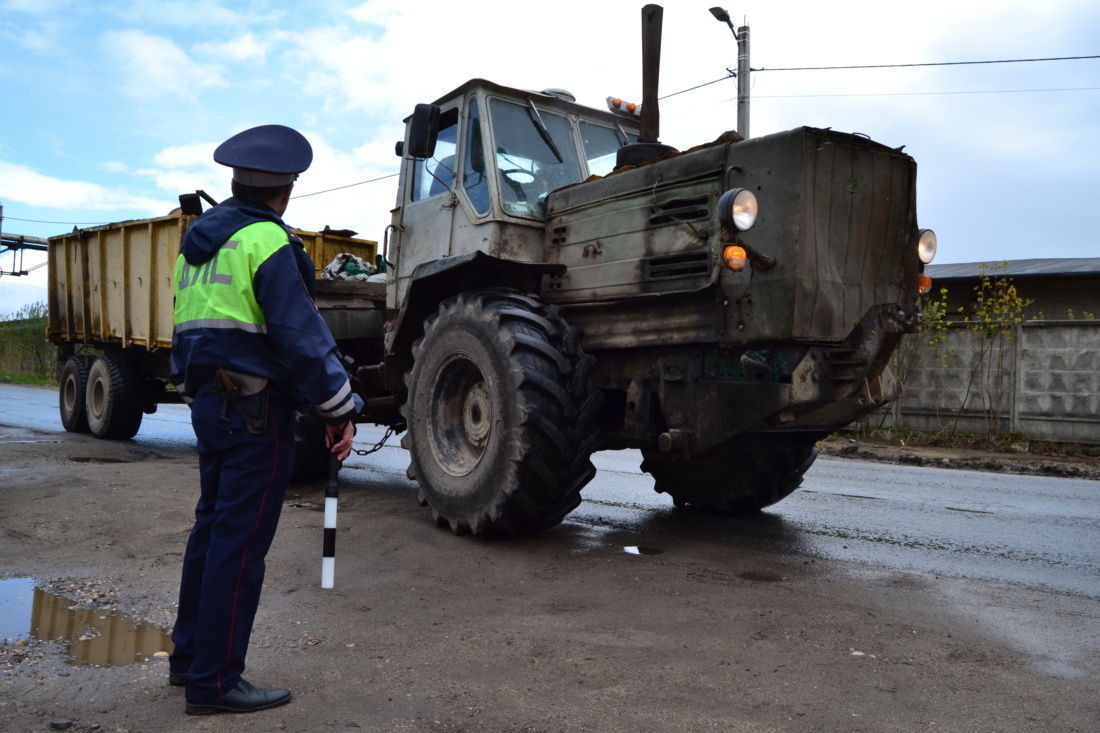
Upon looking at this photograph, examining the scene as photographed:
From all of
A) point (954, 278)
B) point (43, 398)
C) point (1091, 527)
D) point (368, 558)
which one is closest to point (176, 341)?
point (368, 558)

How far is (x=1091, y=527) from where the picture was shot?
700 centimetres

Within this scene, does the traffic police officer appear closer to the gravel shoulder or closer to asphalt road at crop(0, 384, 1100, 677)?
asphalt road at crop(0, 384, 1100, 677)

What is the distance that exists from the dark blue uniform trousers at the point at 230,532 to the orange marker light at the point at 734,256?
8.80 feet

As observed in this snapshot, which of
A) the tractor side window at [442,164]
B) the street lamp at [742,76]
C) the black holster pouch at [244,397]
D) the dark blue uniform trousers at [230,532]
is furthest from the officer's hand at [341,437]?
the street lamp at [742,76]

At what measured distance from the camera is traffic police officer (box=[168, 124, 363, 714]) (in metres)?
3.10

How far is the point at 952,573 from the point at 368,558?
11.1ft

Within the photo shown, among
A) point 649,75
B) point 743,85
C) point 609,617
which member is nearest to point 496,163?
point 649,75

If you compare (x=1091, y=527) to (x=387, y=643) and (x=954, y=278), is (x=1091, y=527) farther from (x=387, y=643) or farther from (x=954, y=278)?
(x=954, y=278)

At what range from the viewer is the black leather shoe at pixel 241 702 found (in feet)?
9.90

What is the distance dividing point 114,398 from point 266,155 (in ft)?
32.6

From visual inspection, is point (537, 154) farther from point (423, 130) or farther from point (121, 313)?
point (121, 313)

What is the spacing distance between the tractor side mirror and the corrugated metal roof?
45.5ft

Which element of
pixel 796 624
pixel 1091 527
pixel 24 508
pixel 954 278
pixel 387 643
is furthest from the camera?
pixel 954 278

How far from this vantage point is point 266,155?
3.29 metres
